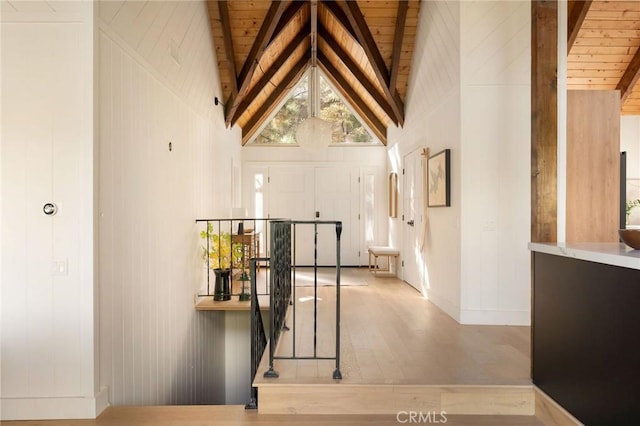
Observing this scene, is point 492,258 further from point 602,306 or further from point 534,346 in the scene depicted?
point 602,306

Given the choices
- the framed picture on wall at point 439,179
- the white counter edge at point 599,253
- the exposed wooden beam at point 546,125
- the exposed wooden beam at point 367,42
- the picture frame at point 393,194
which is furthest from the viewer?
the picture frame at point 393,194

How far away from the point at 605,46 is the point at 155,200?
19.5ft

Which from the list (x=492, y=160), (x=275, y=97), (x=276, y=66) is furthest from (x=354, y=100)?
(x=492, y=160)

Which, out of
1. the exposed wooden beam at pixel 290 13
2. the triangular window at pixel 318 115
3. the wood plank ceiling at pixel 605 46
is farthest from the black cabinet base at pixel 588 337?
the triangular window at pixel 318 115

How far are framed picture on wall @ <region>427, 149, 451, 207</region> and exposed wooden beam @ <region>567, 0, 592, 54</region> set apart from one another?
6.48 ft

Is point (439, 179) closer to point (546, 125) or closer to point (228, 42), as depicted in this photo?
point (546, 125)

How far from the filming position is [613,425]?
1869mm

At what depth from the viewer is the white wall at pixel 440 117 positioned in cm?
405

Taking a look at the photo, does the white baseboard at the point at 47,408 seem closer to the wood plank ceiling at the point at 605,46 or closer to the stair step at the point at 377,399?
the stair step at the point at 377,399

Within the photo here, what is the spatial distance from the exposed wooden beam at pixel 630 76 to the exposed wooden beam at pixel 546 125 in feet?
12.6

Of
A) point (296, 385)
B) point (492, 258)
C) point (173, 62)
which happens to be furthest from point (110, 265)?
point (492, 258)

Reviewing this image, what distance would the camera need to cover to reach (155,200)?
350cm

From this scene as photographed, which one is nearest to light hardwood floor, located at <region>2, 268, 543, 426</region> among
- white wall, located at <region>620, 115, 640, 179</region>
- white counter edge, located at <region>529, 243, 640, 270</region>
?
white counter edge, located at <region>529, 243, 640, 270</region>

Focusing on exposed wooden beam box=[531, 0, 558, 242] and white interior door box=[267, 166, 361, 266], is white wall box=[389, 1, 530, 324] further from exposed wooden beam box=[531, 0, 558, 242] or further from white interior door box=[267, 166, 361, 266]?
white interior door box=[267, 166, 361, 266]
